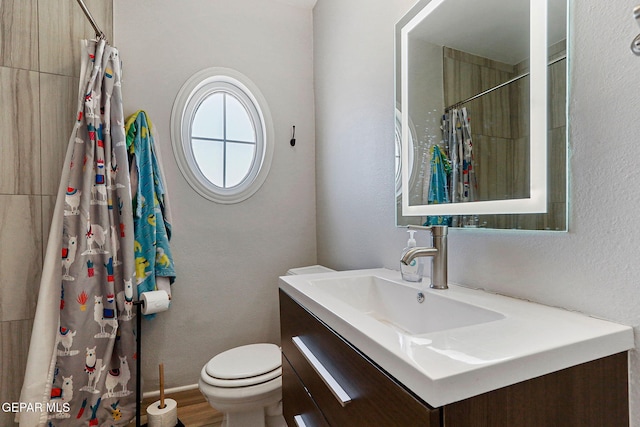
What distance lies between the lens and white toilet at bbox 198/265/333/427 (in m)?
1.42

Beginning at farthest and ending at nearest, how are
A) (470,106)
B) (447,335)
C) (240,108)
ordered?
(240,108) < (470,106) < (447,335)

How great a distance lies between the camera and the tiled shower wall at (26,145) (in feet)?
4.57

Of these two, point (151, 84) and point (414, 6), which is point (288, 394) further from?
point (151, 84)

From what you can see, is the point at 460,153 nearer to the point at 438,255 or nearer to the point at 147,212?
the point at 438,255

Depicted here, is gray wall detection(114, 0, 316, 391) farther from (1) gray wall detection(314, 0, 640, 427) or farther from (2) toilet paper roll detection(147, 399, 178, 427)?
(1) gray wall detection(314, 0, 640, 427)

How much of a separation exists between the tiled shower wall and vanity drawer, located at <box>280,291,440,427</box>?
51.4 inches

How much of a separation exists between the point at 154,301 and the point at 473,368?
1606 millimetres

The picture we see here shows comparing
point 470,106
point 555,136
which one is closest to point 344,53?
point 470,106

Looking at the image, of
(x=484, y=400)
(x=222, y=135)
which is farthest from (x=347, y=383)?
(x=222, y=135)

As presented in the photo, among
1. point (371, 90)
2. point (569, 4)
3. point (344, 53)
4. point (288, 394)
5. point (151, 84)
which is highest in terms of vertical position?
point (344, 53)

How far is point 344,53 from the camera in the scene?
6.05 feet

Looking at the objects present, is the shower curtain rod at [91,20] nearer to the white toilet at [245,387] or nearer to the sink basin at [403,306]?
the sink basin at [403,306]

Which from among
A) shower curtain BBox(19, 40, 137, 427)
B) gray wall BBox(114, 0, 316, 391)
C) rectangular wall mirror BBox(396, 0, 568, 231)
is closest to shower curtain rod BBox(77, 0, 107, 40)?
shower curtain BBox(19, 40, 137, 427)

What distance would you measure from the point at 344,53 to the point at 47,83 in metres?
1.52
